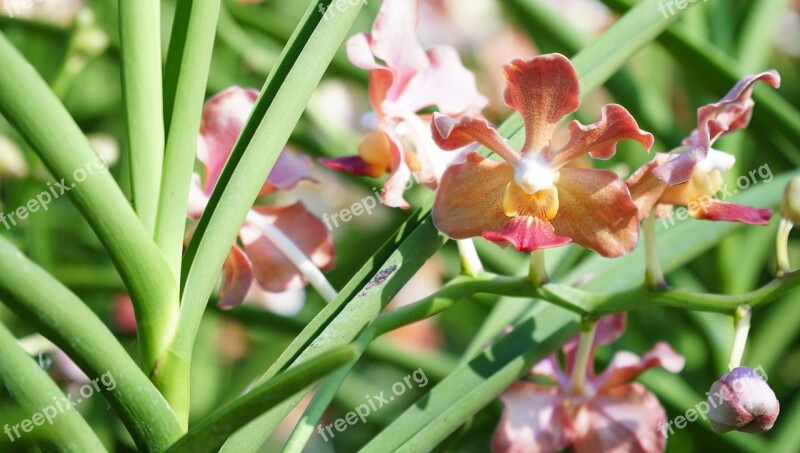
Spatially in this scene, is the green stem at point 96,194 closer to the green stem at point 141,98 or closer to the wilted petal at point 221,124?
the green stem at point 141,98

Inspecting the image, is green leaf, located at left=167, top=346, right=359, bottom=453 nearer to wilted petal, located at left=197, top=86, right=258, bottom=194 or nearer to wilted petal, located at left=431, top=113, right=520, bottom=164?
wilted petal, located at left=431, top=113, right=520, bottom=164

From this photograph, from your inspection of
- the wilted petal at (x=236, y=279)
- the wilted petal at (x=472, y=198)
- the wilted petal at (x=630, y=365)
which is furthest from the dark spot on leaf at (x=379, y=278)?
the wilted petal at (x=630, y=365)

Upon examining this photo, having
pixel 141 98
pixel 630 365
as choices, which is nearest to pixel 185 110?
pixel 141 98

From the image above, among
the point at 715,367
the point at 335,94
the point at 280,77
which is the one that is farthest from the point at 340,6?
the point at 335,94

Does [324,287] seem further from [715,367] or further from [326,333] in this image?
[715,367]

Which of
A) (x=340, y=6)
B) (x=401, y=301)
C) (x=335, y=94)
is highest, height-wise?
(x=340, y=6)

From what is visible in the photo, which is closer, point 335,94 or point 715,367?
point 715,367
